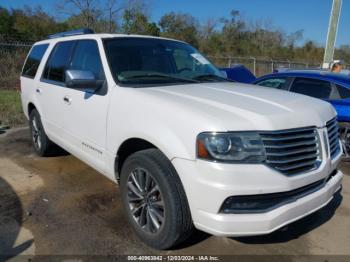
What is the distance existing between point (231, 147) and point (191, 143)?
290 mm

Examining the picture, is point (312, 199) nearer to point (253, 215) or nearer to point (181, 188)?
point (253, 215)

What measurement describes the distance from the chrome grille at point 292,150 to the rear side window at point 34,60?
4.05 m

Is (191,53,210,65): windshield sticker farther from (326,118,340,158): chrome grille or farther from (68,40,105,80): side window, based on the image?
(326,118,340,158): chrome grille

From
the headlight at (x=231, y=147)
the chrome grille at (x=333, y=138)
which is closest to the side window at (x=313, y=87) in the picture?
the chrome grille at (x=333, y=138)

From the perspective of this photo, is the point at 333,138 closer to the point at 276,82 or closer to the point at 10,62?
the point at 276,82

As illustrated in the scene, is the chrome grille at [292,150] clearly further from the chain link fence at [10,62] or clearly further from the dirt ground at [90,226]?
the chain link fence at [10,62]

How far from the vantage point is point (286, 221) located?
2.64 meters

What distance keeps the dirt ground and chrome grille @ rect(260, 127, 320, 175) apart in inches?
37.1

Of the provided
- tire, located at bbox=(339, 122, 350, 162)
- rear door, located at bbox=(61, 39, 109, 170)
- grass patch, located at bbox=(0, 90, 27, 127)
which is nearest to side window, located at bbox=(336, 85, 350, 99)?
tire, located at bbox=(339, 122, 350, 162)

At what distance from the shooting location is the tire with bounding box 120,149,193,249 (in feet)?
8.90

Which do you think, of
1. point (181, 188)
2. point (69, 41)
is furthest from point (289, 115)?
point (69, 41)

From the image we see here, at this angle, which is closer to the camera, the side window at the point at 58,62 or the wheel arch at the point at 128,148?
the wheel arch at the point at 128,148

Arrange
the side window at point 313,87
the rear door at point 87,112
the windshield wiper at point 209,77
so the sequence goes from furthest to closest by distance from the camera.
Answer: the side window at point 313,87 < the windshield wiper at point 209,77 < the rear door at point 87,112

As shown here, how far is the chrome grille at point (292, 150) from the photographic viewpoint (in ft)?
8.29
